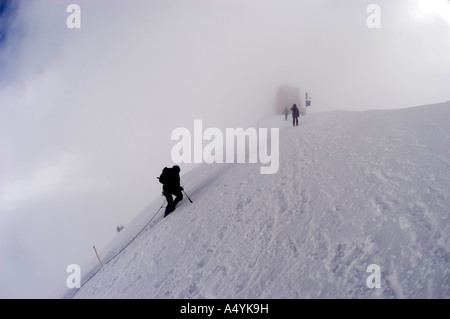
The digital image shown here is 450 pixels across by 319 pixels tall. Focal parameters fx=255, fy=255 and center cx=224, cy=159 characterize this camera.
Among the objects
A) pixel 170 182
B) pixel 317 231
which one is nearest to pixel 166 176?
pixel 170 182

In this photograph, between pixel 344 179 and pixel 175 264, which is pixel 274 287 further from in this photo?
pixel 344 179

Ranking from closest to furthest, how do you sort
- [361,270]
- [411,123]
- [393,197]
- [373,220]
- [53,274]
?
[361,270] → [373,220] → [393,197] → [411,123] → [53,274]

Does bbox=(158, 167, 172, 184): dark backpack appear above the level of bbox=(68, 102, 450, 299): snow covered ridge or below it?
above

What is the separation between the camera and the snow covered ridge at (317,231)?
19.6 feet

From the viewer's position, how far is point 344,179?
987 centimetres

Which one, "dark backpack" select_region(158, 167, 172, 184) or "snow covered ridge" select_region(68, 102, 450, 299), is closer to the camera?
"snow covered ridge" select_region(68, 102, 450, 299)

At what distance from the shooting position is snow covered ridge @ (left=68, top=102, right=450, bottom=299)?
598 cm

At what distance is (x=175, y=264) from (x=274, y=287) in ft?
11.6

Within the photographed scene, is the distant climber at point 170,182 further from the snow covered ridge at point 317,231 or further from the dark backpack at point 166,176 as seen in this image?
the snow covered ridge at point 317,231

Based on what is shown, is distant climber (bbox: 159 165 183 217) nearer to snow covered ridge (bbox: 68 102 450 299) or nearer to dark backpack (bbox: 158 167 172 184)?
dark backpack (bbox: 158 167 172 184)

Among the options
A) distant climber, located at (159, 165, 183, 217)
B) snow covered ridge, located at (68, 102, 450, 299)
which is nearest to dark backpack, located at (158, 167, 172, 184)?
Result: distant climber, located at (159, 165, 183, 217)

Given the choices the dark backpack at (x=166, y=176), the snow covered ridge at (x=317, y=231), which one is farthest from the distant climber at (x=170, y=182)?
the snow covered ridge at (x=317, y=231)

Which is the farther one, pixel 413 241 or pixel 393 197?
pixel 393 197
